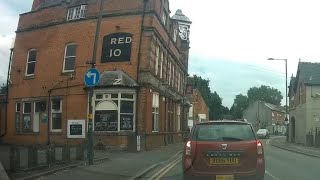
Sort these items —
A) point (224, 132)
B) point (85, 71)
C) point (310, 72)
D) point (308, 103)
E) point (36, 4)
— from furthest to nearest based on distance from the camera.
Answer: point (310, 72), point (308, 103), point (36, 4), point (85, 71), point (224, 132)

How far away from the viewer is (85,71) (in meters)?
32.8

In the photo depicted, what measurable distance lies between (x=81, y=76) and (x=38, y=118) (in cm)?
450

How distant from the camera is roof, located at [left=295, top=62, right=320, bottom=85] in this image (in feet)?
175

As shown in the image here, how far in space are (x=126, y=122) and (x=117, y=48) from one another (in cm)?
464

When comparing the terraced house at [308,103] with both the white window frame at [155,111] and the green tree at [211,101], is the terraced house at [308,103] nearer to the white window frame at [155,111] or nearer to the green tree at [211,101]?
the white window frame at [155,111]

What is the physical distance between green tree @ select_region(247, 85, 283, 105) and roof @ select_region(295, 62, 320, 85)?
10732 centimetres

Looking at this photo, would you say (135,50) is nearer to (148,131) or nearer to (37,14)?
(148,131)

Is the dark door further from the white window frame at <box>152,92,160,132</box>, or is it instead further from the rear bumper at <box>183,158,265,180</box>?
the rear bumper at <box>183,158,265,180</box>

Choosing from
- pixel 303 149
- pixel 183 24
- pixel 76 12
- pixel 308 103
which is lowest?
pixel 303 149

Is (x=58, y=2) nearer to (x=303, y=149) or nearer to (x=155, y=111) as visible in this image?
(x=155, y=111)

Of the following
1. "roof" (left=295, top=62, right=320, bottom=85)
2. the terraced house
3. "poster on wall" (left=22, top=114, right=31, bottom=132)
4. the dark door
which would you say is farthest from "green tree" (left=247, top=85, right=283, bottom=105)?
"poster on wall" (left=22, top=114, right=31, bottom=132)

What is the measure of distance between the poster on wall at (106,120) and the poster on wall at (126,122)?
375mm

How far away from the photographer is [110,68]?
32.0 meters

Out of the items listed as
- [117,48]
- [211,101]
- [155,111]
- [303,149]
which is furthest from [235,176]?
Result: [211,101]
